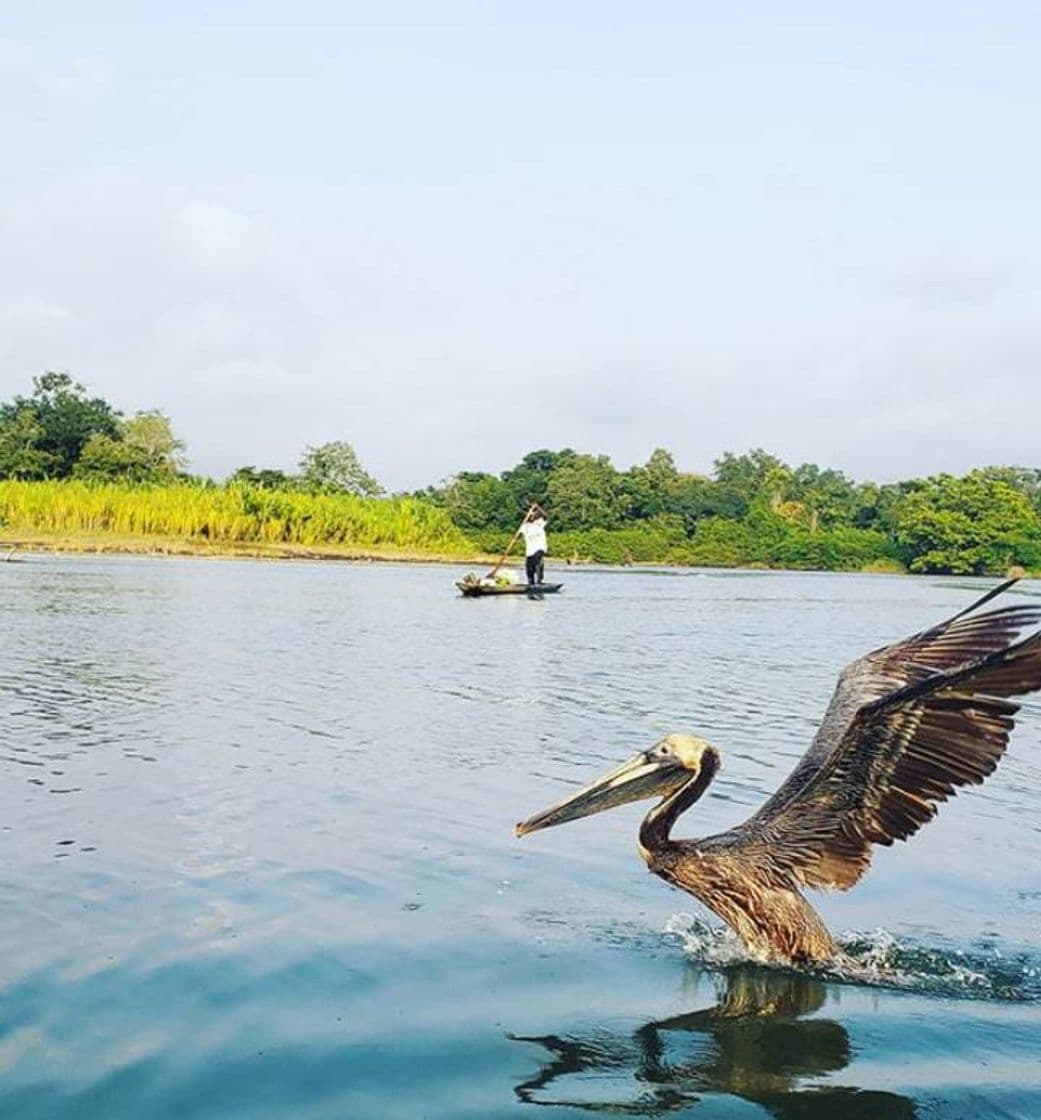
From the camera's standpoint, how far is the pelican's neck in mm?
5410

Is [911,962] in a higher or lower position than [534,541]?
lower

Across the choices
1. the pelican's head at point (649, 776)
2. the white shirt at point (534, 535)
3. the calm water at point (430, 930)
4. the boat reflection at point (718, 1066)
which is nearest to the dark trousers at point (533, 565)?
the white shirt at point (534, 535)

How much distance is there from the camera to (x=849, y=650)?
1955 cm

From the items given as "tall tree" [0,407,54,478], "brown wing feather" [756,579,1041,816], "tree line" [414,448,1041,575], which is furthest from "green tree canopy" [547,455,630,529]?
"brown wing feather" [756,579,1041,816]

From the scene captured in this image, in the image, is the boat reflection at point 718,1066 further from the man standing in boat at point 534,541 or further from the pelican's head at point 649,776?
the man standing in boat at point 534,541

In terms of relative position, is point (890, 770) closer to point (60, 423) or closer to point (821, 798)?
point (821, 798)

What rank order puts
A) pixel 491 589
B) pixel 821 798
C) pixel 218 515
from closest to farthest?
1. pixel 821 798
2. pixel 491 589
3. pixel 218 515

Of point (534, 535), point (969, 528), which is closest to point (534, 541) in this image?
point (534, 535)

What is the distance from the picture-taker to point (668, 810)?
17.7 feet

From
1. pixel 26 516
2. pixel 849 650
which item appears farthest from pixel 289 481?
pixel 849 650

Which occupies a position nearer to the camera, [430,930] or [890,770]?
[890,770]

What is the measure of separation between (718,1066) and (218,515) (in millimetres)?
45105

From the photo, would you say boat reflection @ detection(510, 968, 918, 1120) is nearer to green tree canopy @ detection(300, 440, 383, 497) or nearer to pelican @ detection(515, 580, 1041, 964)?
pelican @ detection(515, 580, 1041, 964)

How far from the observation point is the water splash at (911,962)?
5.15 m
